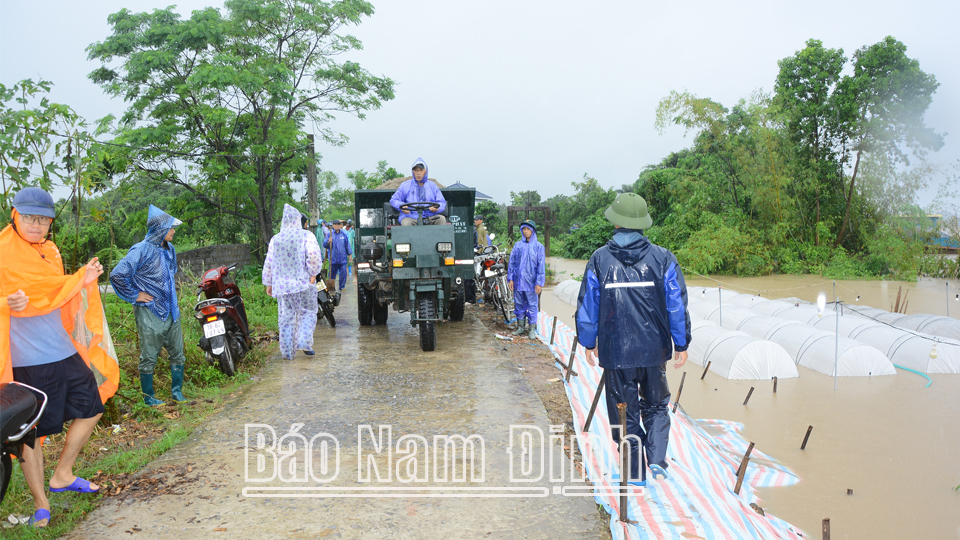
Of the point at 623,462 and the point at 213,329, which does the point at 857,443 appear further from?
the point at 213,329

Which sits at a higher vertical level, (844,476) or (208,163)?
(208,163)

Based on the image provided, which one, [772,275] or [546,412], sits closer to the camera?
[546,412]

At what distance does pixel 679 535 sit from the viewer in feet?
10.1

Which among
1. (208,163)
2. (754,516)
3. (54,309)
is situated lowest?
(754,516)

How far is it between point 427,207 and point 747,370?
5720 mm

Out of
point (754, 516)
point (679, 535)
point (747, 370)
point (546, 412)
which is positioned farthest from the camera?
point (747, 370)

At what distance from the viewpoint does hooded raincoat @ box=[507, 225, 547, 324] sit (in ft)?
25.8

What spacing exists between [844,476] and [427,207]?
5.41m

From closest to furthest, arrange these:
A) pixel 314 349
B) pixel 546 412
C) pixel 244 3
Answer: pixel 546 412 < pixel 314 349 < pixel 244 3

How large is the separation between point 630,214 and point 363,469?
7.48ft

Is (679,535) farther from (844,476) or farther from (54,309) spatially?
(844,476)

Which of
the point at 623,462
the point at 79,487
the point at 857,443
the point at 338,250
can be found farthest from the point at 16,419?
the point at 338,250

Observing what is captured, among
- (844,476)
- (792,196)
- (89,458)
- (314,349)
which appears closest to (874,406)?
(844,476)

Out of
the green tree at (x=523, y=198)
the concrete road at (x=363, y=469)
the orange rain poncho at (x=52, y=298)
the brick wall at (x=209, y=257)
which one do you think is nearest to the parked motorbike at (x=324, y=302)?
the concrete road at (x=363, y=469)
